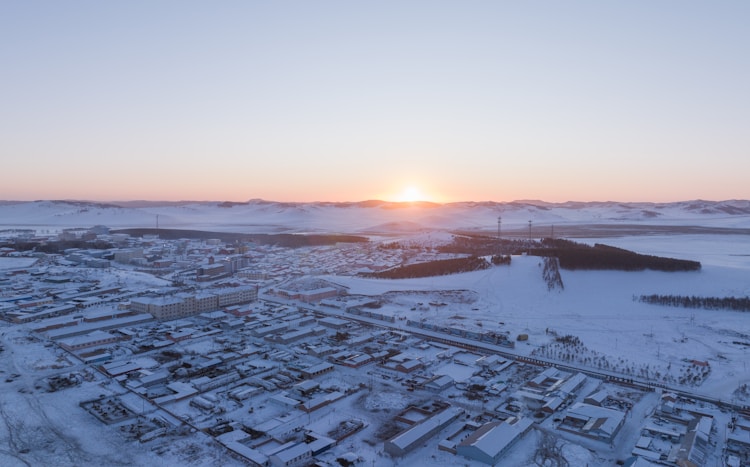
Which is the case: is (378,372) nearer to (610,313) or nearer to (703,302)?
(610,313)

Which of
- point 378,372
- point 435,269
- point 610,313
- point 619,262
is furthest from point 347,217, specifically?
point 378,372

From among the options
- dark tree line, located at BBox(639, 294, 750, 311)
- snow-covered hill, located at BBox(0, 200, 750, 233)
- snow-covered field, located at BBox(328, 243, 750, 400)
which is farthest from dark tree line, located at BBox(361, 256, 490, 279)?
snow-covered hill, located at BBox(0, 200, 750, 233)

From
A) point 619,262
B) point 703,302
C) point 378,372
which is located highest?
point 619,262

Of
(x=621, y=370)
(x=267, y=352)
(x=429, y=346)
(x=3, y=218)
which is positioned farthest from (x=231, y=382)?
(x=3, y=218)

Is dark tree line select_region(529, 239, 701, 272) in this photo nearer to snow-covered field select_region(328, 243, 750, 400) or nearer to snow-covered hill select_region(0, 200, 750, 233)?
snow-covered field select_region(328, 243, 750, 400)

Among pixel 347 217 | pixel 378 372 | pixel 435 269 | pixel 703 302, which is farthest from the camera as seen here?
pixel 347 217

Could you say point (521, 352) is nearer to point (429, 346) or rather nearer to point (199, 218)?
point (429, 346)
